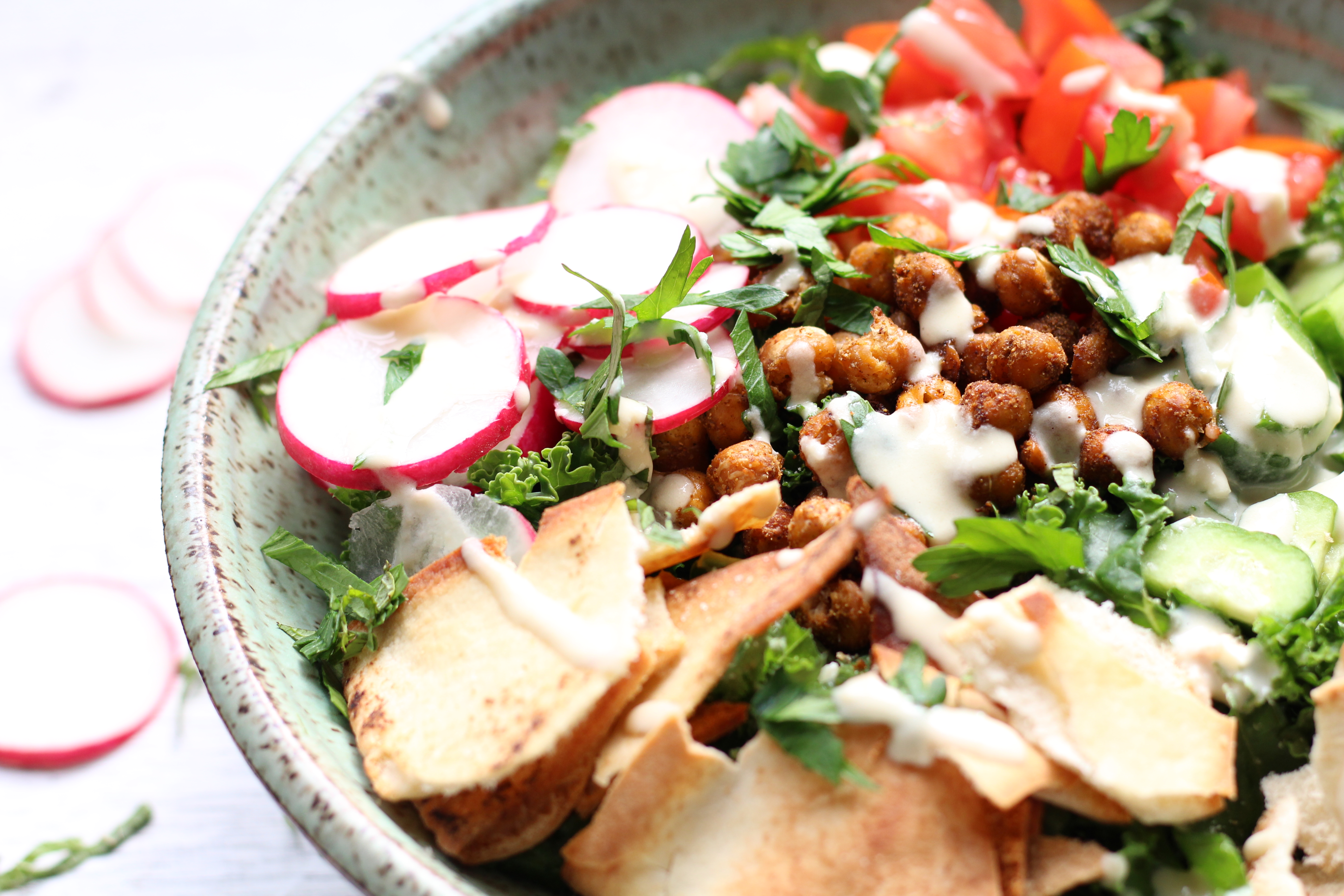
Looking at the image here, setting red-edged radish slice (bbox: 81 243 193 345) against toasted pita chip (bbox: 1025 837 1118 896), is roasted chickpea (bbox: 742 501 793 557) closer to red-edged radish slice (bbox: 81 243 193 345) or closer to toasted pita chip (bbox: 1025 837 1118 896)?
toasted pita chip (bbox: 1025 837 1118 896)

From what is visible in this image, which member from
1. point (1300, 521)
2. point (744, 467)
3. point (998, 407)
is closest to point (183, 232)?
point (744, 467)

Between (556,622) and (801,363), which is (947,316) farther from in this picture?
(556,622)

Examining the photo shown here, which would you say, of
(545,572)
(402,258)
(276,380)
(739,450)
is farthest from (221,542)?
(739,450)

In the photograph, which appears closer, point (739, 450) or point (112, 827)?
point (739, 450)

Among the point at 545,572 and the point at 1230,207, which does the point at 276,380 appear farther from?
the point at 1230,207

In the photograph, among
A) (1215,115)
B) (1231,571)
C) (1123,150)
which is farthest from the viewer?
(1215,115)

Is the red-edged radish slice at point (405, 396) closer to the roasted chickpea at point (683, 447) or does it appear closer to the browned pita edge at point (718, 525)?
the roasted chickpea at point (683, 447)

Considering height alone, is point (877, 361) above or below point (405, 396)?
below

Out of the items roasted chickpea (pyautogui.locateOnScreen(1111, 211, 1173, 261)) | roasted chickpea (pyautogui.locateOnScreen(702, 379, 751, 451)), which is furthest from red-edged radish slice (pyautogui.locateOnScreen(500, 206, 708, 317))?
roasted chickpea (pyautogui.locateOnScreen(1111, 211, 1173, 261))
